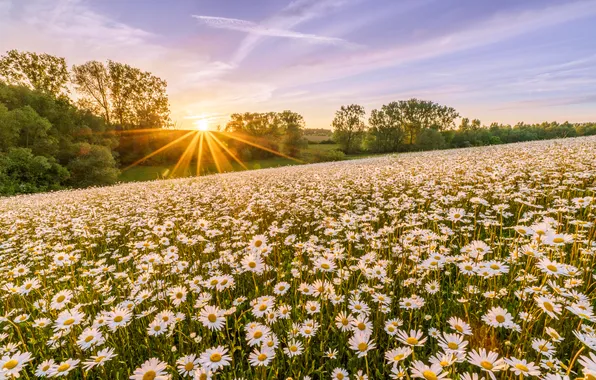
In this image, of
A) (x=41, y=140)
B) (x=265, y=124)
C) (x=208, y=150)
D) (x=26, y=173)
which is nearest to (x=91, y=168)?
(x=41, y=140)

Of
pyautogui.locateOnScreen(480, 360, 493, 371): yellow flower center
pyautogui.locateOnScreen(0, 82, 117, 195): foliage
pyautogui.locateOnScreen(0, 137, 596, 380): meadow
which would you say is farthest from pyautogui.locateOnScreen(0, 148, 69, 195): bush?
pyautogui.locateOnScreen(480, 360, 493, 371): yellow flower center

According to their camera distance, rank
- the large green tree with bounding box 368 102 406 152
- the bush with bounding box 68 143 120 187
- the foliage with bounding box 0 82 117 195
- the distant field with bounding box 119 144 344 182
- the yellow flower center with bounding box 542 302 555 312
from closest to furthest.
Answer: the yellow flower center with bounding box 542 302 555 312 → the foliage with bounding box 0 82 117 195 → the bush with bounding box 68 143 120 187 → the distant field with bounding box 119 144 344 182 → the large green tree with bounding box 368 102 406 152

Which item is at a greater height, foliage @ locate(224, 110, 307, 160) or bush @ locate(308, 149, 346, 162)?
foliage @ locate(224, 110, 307, 160)

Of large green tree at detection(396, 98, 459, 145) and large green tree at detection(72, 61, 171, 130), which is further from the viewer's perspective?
large green tree at detection(396, 98, 459, 145)

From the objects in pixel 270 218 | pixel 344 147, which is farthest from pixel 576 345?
pixel 344 147

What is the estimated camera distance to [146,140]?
2339 inches

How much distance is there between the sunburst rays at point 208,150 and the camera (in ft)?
199

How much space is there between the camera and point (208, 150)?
73562mm

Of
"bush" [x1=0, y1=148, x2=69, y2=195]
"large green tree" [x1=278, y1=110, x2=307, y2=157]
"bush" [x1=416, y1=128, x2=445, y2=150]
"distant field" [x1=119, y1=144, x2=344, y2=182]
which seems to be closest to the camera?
"bush" [x1=0, y1=148, x2=69, y2=195]

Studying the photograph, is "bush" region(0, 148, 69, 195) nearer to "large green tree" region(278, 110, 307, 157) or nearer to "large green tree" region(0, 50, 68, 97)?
→ "large green tree" region(0, 50, 68, 97)

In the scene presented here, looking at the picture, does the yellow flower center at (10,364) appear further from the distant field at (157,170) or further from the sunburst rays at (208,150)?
the sunburst rays at (208,150)

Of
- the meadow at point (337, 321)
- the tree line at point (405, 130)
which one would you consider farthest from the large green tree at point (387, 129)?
the meadow at point (337, 321)

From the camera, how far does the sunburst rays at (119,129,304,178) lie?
60.7m

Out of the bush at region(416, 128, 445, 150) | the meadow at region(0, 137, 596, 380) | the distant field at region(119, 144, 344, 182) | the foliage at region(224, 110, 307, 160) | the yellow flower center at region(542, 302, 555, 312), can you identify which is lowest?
the distant field at region(119, 144, 344, 182)
